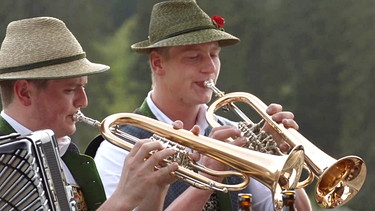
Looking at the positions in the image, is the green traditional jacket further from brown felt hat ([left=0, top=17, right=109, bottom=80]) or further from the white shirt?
brown felt hat ([left=0, top=17, right=109, bottom=80])

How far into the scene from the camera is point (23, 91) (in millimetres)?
5543

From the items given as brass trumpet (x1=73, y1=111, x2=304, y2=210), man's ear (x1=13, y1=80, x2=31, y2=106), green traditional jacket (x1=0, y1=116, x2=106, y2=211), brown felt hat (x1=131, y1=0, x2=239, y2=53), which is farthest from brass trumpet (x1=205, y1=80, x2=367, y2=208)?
man's ear (x1=13, y1=80, x2=31, y2=106)

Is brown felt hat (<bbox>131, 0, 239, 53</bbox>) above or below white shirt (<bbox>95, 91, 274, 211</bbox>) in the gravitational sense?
above

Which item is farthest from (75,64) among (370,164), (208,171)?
(370,164)

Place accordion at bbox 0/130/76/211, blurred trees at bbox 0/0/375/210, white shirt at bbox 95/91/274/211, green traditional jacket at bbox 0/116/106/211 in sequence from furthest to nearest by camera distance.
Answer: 1. blurred trees at bbox 0/0/375/210
2. white shirt at bbox 95/91/274/211
3. green traditional jacket at bbox 0/116/106/211
4. accordion at bbox 0/130/76/211

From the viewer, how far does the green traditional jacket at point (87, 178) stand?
5.68m

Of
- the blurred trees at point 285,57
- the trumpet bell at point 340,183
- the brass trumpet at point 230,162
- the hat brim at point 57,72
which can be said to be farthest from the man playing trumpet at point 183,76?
the blurred trees at point 285,57

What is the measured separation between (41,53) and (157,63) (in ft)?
2.75

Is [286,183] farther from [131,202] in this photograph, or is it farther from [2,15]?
[2,15]

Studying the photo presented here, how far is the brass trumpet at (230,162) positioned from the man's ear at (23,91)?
204mm

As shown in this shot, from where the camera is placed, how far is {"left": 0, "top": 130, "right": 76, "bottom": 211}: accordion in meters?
4.51

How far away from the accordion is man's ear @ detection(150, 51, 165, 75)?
1657 millimetres

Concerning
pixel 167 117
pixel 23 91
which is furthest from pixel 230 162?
pixel 23 91

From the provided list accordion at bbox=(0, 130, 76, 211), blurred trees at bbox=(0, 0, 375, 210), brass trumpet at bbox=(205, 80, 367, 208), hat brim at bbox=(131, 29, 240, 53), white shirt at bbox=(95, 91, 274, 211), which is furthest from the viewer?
blurred trees at bbox=(0, 0, 375, 210)
